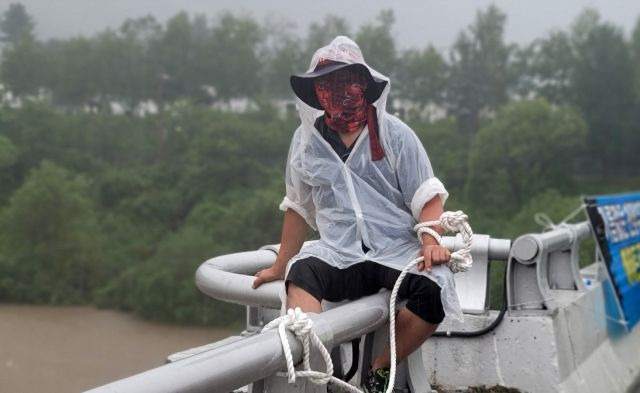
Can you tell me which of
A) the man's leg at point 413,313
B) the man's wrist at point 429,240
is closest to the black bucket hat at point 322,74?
the man's wrist at point 429,240

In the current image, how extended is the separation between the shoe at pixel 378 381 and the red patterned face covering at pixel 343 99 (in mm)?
896

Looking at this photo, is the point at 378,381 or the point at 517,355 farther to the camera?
the point at 517,355

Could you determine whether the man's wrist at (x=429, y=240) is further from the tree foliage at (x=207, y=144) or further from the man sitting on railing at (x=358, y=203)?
the tree foliage at (x=207, y=144)

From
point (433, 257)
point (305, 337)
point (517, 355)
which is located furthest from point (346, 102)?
point (517, 355)

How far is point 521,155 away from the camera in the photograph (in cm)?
3017

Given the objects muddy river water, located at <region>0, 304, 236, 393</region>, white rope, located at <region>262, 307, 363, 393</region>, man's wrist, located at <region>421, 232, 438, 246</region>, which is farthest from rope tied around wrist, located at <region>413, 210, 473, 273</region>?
muddy river water, located at <region>0, 304, 236, 393</region>

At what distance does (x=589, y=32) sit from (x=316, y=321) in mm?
39988

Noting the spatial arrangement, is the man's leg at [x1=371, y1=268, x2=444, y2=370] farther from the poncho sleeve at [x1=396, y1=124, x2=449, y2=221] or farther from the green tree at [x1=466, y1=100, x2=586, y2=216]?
the green tree at [x1=466, y1=100, x2=586, y2=216]

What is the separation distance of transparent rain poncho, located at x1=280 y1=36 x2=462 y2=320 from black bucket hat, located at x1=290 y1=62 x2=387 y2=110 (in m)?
0.02

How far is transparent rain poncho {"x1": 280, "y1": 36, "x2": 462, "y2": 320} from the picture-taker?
129 inches

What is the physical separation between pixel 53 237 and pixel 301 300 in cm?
1824

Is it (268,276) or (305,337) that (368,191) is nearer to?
(268,276)

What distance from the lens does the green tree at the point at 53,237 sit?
18.7 meters

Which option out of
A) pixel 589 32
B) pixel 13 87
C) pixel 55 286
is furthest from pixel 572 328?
pixel 589 32
